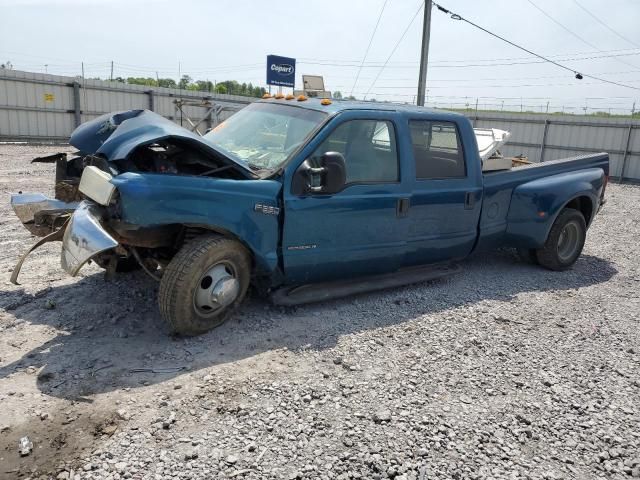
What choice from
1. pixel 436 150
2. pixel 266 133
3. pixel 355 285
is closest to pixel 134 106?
pixel 266 133

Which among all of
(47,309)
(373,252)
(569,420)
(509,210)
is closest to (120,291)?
(47,309)

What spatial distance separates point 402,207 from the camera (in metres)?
4.89

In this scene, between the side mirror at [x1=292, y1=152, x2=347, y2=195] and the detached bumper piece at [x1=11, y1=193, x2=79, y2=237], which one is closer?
the side mirror at [x1=292, y1=152, x2=347, y2=195]

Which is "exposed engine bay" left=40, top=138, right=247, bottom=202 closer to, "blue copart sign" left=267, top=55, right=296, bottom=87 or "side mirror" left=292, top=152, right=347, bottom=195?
"side mirror" left=292, top=152, right=347, bottom=195

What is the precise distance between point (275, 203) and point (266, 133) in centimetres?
96

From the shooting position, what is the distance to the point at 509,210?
5.97 meters

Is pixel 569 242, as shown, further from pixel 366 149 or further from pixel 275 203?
pixel 275 203

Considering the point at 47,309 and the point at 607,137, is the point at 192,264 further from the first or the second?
the point at 607,137

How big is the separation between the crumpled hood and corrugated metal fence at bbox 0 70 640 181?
43.0 feet

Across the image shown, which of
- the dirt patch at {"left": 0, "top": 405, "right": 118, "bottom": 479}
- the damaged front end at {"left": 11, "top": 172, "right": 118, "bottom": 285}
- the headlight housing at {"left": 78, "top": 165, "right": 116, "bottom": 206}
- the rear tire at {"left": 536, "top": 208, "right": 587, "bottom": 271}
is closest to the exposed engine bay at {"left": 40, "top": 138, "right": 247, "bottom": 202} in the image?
the headlight housing at {"left": 78, "top": 165, "right": 116, "bottom": 206}

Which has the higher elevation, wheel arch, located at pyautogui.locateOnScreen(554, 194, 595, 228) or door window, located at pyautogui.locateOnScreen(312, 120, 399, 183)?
door window, located at pyautogui.locateOnScreen(312, 120, 399, 183)

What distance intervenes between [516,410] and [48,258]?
191 inches

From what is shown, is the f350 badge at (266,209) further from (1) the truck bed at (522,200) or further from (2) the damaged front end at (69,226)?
(1) the truck bed at (522,200)

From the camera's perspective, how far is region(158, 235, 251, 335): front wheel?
382 centimetres
